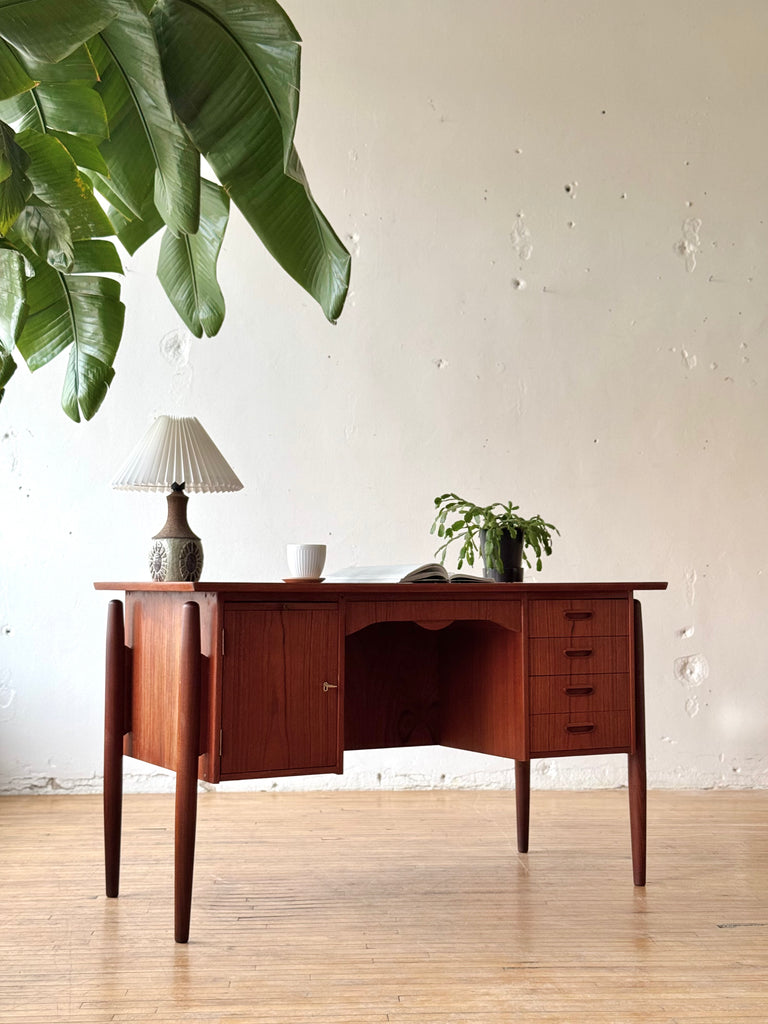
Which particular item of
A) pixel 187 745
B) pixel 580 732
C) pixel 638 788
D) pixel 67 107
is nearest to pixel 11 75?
pixel 67 107

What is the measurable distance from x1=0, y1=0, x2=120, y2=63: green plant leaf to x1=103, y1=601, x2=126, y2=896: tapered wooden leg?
1.59m

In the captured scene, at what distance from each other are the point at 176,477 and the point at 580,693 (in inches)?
43.7

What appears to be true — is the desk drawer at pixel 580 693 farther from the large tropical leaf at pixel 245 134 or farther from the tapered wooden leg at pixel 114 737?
the large tropical leaf at pixel 245 134

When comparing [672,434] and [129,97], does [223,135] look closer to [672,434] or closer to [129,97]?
[129,97]

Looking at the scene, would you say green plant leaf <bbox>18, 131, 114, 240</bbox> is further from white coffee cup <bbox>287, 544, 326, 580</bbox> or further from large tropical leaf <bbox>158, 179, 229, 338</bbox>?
white coffee cup <bbox>287, 544, 326, 580</bbox>

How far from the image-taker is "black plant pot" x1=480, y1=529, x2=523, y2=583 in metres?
2.70

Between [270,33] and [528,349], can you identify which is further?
[528,349]

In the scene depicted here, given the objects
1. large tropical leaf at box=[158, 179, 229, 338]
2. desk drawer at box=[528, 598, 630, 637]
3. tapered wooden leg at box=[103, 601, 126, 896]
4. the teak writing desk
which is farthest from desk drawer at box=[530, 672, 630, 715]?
large tropical leaf at box=[158, 179, 229, 338]

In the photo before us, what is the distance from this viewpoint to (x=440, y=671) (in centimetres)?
294

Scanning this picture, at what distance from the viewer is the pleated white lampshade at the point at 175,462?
8.23 feet

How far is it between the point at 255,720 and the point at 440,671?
2.84ft

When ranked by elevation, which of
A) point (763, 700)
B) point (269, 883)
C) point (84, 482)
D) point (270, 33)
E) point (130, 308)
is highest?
point (130, 308)

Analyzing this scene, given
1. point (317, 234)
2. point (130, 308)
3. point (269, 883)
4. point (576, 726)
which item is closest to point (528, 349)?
point (130, 308)

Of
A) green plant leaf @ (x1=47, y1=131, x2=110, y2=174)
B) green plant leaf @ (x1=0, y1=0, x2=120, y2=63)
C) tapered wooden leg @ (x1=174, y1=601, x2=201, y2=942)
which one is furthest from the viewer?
tapered wooden leg @ (x1=174, y1=601, x2=201, y2=942)
